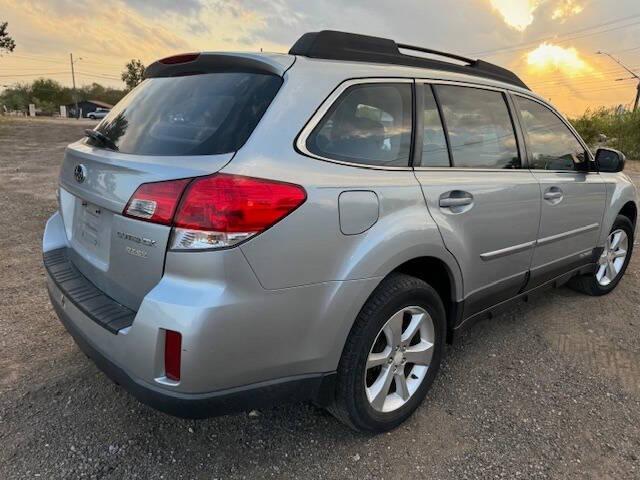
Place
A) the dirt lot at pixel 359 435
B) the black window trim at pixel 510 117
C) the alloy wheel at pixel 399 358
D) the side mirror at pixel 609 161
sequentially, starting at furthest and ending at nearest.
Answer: the side mirror at pixel 609 161 → the black window trim at pixel 510 117 → the alloy wheel at pixel 399 358 → the dirt lot at pixel 359 435

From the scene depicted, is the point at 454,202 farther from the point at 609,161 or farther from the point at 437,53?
the point at 609,161

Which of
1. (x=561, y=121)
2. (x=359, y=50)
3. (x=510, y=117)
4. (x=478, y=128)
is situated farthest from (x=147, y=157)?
(x=561, y=121)

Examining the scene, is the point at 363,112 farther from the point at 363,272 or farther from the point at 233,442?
the point at 233,442

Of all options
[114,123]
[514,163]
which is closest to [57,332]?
[114,123]

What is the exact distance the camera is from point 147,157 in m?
1.95

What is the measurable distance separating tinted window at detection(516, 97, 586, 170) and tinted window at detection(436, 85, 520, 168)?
0.21 metres

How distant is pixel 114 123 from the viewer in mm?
2418

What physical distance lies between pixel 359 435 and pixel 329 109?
1.54 m

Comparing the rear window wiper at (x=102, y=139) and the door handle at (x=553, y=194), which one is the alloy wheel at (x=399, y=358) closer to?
the door handle at (x=553, y=194)

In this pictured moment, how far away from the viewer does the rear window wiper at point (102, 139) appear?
7.25 feet

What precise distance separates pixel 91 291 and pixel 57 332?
1.37 metres

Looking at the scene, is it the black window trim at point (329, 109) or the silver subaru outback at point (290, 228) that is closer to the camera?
the silver subaru outback at point (290, 228)

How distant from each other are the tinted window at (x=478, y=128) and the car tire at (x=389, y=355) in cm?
78

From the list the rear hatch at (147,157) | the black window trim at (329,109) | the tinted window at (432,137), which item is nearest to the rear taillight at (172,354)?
the rear hatch at (147,157)
